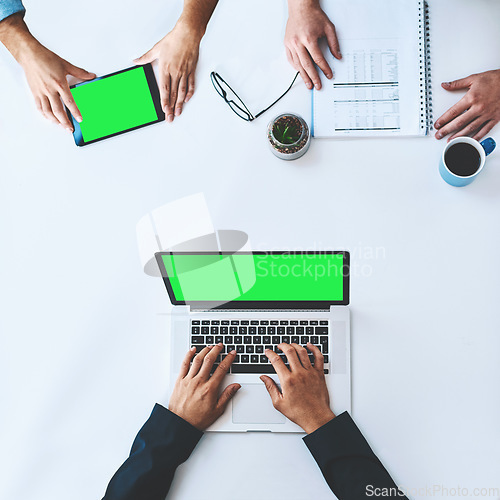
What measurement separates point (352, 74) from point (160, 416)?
2.73 ft

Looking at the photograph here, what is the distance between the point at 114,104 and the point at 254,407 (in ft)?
2.42


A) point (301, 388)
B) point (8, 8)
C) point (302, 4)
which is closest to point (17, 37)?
point (8, 8)

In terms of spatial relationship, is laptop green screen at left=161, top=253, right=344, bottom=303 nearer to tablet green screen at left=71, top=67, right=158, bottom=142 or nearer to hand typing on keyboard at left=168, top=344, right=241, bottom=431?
hand typing on keyboard at left=168, top=344, right=241, bottom=431

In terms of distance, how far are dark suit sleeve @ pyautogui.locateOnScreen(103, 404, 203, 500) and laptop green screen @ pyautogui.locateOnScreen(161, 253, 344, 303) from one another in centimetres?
25

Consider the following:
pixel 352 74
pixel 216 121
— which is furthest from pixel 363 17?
pixel 216 121

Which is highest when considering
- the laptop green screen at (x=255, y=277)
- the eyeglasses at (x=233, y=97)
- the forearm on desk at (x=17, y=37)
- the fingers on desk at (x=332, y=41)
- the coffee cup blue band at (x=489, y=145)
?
the forearm on desk at (x=17, y=37)

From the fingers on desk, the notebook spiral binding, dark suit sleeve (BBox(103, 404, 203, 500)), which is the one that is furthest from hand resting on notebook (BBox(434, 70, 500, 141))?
dark suit sleeve (BBox(103, 404, 203, 500))

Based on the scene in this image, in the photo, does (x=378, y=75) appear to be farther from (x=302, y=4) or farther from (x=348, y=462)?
(x=348, y=462)

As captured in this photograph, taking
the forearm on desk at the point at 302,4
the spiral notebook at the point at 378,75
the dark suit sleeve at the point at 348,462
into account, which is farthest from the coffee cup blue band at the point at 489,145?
the dark suit sleeve at the point at 348,462

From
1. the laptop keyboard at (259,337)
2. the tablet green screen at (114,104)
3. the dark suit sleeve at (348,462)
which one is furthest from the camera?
the tablet green screen at (114,104)

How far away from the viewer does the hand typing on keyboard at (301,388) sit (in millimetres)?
868

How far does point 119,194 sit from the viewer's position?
102cm

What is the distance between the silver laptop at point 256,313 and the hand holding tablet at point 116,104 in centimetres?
33

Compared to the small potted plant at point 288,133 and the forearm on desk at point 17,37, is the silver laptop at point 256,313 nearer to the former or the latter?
the small potted plant at point 288,133
